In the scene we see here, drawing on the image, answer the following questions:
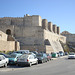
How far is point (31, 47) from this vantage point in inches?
1641

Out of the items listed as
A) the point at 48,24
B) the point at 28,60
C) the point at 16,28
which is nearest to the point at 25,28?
the point at 16,28

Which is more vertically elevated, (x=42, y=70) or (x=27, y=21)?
(x=27, y=21)

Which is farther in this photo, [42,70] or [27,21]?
[27,21]

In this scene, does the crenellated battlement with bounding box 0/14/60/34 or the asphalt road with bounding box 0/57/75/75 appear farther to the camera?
the crenellated battlement with bounding box 0/14/60/34

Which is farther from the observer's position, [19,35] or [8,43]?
[19,35]

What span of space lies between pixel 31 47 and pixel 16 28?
8.45 m

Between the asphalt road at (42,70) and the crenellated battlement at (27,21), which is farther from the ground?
the crenellated battlement at (27,21)

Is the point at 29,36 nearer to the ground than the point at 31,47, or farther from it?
farther from it

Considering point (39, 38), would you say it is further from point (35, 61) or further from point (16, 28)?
point (35, 61)

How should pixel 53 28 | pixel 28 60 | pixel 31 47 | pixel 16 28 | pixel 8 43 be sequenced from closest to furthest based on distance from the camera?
pixel 28 60
pixel 8 43
pixel 31 47
pixel 16 28
pixel 53 28

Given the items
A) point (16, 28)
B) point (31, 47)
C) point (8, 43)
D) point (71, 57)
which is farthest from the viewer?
point (16, 28)

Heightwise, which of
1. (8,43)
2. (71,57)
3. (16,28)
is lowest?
(71,57)

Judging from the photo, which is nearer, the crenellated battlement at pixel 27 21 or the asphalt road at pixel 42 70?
the asphalt road at pixel 42 70

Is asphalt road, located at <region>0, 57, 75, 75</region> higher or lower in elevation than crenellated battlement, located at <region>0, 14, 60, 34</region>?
lower
